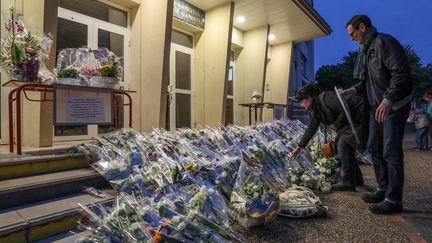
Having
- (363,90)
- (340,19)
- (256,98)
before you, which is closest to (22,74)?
(363,90)

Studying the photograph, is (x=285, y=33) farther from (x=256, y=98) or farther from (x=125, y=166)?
(x=125, y=166)

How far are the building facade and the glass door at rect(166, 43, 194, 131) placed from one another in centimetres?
3

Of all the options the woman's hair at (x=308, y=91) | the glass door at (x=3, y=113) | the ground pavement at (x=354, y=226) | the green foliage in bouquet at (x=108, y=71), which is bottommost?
the ground pavement at (x=354, y=226)

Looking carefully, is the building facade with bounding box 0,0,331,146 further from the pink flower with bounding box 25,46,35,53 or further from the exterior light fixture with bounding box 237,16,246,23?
the pink flower with bounding box 25,46,35,53

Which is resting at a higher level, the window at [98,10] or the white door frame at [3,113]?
the window at [98,10]

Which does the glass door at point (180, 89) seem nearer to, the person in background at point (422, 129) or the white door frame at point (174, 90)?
the white door frame at point (174, 90)

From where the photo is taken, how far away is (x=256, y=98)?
9.61 m

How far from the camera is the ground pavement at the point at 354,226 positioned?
2537 millimetres

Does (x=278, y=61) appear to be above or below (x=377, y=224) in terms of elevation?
above

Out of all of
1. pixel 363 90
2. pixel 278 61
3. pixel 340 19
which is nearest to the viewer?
pixel 363 90

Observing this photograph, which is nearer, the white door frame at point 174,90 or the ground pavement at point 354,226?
the ground pavement at point 354,226

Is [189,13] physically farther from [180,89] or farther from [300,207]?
[300,207]

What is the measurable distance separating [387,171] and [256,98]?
6495 millimetres

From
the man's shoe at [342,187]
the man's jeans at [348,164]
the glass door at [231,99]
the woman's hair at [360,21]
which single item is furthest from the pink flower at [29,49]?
the glass door at [231,99]
